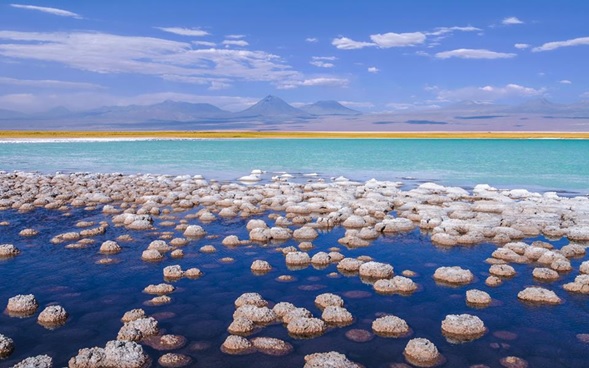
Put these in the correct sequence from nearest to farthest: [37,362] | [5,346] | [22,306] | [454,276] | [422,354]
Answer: [37,362], [422,354], [5,346], [22,306], [454,276]

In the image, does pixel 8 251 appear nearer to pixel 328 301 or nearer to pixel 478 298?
pixel 328 301

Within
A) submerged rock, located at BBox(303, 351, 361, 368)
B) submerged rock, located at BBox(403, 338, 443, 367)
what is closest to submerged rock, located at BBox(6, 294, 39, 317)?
submerged rock, located at BBox(303, 351, 361, 368)

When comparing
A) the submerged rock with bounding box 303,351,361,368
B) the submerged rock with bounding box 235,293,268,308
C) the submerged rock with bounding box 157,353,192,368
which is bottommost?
the submerged rock with bounding box 157,353,192,368

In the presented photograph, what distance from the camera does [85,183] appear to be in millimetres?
30125

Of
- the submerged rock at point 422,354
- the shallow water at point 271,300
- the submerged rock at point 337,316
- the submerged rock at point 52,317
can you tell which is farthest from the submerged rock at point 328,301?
the submerged rock at point 52,317

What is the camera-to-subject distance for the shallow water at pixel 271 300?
866 centimetres

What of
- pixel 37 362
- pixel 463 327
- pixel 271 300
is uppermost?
pixel 37 362

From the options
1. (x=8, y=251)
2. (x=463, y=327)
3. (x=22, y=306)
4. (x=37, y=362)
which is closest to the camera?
(x=37, y=362)

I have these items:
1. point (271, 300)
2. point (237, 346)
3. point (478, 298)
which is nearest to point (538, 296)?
point (478, 298)

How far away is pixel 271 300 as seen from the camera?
1097 cm

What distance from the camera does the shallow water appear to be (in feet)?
28.4

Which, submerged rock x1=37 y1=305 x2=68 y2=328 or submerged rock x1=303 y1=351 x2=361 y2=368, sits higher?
submerged rock x1=303 y1=351 x2=361 y2=368

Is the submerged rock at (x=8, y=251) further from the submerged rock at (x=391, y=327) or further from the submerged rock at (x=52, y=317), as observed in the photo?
the submerged rock at (x=391, y=327)

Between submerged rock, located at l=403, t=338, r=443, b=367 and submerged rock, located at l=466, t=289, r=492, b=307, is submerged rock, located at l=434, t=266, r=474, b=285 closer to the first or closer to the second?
submerged rock, located at l=466, t=289, r=492, b=307
